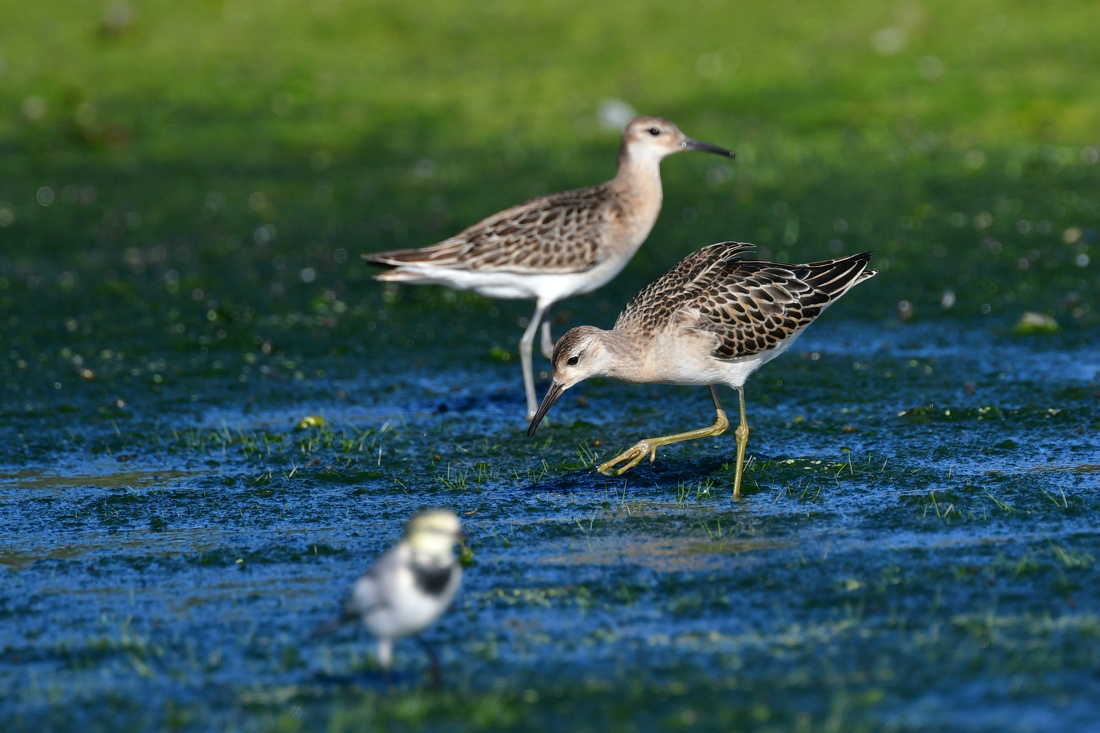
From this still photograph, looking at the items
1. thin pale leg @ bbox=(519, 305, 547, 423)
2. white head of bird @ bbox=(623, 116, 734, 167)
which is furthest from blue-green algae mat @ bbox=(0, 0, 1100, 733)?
white head of bird @ bbox=(623, 116, 734, 167)

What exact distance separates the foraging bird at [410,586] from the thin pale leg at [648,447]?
11.1ft

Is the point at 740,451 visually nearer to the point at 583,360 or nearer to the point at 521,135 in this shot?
the point at 583,360

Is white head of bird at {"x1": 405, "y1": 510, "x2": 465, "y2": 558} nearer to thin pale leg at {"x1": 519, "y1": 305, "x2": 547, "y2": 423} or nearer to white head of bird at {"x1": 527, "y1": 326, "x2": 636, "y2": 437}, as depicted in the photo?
white head of bird at {"x1": 527, "y1": 326, "x2": 636, "y2": 437}

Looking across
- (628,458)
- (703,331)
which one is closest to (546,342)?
(628,458)

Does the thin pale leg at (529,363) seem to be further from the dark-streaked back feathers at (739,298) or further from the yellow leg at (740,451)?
the yellow leg at (740,451)

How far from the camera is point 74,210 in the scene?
19.2 m

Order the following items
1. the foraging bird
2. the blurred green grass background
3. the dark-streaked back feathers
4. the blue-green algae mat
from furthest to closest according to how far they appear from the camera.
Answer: the blurred green grass background, the dark-streaked back feathers, the blue-green algae mat, the foraging bird

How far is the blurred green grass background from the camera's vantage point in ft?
52.4

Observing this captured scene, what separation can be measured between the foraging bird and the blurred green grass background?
8262 mm

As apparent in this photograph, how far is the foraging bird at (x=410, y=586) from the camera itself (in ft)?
20.1

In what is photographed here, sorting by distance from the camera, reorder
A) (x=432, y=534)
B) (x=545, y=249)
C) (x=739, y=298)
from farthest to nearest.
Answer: (x=545, y=249)
(x=739, y=298)
(x=432, y=534)

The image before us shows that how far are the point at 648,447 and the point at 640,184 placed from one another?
138 inches

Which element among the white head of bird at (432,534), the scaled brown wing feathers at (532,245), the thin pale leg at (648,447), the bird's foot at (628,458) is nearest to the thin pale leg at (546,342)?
the scaled brown wing feathers at (532,245)

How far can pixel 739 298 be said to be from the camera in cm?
969
